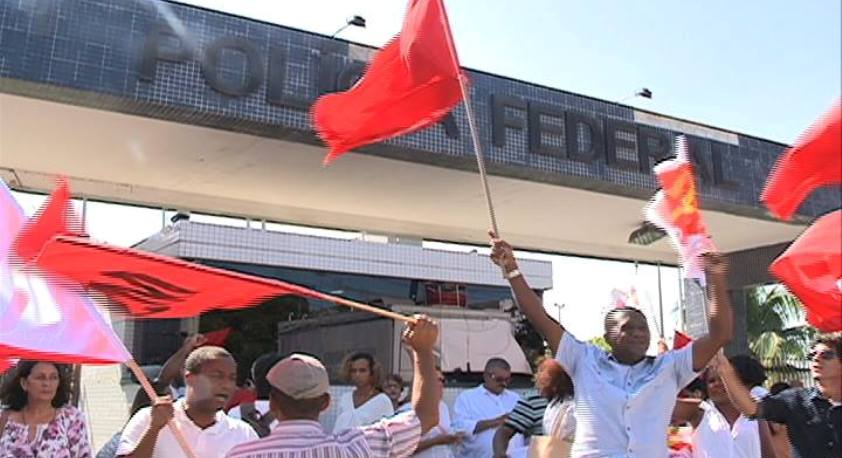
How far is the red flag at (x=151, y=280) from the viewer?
296 centimetres

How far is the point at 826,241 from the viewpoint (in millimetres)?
2566

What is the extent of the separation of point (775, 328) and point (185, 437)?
22.9m

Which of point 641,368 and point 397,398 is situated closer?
point 641,368

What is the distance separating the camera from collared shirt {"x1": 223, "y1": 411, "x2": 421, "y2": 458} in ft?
8.58

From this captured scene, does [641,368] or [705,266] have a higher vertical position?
[705,266]

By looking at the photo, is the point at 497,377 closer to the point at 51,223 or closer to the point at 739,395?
the point at 739,395

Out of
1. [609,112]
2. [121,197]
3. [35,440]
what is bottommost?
[35,440]

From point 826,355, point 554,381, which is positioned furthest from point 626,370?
point 554,381

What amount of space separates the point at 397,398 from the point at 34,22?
4051mm

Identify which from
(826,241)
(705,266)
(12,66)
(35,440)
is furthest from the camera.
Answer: (12,66)

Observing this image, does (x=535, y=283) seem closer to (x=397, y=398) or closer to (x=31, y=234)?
(x=397, y=398)

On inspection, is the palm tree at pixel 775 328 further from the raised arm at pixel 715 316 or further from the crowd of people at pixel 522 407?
the raised arm at pixel 715 316

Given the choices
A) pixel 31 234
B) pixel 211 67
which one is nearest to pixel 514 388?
pixel 211 67

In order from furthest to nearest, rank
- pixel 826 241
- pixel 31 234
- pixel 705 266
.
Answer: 1. pixel 705 266
2. pixel 31 234
3. pixel 826 241
